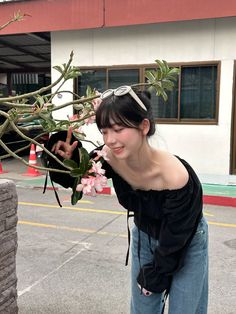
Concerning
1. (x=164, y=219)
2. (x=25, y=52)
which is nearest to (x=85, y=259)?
(x=164, y=219)

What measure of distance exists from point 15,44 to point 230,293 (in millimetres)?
9660

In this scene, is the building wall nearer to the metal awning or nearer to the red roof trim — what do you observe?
the red roof trim

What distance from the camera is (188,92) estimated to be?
8531 millimetres

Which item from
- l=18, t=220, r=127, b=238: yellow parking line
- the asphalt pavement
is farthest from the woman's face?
l=18, t=220, r=127, b=238: yellow parking line

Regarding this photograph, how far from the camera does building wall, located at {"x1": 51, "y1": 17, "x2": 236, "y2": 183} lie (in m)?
8.04

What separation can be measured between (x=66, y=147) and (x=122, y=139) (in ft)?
1.11

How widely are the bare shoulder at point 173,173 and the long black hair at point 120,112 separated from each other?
25 centimetres

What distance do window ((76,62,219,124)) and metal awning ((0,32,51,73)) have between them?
8.47 feet

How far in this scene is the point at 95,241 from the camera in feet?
16.2

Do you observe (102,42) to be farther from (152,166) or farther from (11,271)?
(152,166)

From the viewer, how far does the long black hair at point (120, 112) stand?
1683mm

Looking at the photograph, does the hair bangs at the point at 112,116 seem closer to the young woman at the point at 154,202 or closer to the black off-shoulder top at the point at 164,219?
the young woman at the point at 154,202

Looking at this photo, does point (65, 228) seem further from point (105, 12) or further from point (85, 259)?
point (105, 12)

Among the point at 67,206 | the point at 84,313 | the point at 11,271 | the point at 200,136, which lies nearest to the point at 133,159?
the point at 11,271
